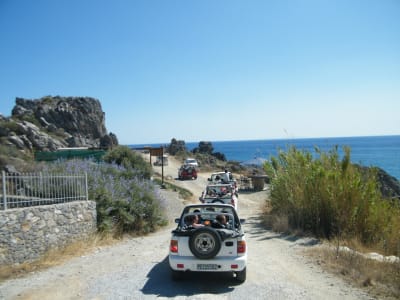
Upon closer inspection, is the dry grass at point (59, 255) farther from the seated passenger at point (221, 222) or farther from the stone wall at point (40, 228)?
the seated passenger at point (221, 222)

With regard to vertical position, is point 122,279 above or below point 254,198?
A: above

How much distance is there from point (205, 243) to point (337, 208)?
22.4ft

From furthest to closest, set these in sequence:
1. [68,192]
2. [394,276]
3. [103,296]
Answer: [68,192] → [394,276] → [103,296]

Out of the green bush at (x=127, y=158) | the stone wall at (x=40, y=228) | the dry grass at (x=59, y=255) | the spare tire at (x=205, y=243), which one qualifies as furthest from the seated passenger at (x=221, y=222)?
the green bush at (x=127, y=158)

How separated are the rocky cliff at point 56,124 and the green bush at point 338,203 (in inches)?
1228

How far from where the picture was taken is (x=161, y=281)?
707 cm

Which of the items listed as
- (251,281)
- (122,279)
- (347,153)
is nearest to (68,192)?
(122,279)

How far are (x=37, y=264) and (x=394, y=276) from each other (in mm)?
7879

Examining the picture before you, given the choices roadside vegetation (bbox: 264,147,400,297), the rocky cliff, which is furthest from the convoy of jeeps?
the rocky cliff

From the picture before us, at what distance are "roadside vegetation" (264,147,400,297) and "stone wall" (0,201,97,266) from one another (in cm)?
689

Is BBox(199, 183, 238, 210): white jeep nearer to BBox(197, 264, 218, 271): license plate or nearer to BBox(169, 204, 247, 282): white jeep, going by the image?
BBox(169, 204, 247, 282): white jeep

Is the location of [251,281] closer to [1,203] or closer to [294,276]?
[294,276]

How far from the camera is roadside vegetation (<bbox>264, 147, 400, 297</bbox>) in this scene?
10930 millimetres

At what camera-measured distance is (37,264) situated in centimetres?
855
